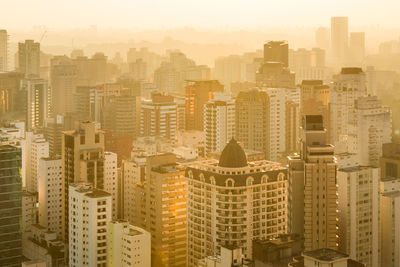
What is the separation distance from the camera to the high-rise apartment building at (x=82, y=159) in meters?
10.8

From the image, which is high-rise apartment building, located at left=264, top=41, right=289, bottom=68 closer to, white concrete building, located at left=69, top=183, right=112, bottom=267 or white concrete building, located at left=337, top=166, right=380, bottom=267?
white concrete building, located at left=337, top=166, right=380, bottom=267

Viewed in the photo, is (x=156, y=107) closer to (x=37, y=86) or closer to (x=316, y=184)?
(x=37, y=86)

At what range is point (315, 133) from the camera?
908 centimetres

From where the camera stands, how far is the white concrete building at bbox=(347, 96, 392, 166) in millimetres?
12734

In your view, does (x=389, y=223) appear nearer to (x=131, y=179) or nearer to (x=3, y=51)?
(x=131, y=179)

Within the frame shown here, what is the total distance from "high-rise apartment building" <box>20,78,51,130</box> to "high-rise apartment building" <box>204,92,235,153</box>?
17.5 ft

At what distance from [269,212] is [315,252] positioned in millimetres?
2724

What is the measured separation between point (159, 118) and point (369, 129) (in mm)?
5219

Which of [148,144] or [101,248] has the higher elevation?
[148,144]

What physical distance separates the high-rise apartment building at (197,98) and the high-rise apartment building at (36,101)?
368cm

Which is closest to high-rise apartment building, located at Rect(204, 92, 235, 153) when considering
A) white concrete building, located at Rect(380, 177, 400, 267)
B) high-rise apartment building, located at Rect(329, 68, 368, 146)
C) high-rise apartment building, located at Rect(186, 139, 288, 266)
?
high-rise apartment building, located at Rect(329, 68, 368, 146)

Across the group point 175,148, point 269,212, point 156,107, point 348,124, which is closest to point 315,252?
point 269,212

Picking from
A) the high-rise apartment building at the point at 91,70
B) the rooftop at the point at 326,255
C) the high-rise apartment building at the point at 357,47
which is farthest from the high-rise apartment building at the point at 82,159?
the high-rise apartment building at the point at 91,70

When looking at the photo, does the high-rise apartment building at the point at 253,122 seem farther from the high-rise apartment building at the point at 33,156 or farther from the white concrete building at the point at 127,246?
the white concrete building at the point at 127,246
